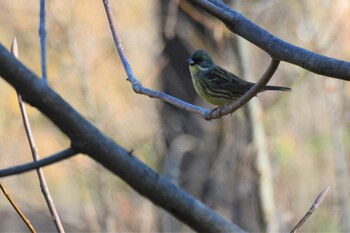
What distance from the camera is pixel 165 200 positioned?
3.07 m

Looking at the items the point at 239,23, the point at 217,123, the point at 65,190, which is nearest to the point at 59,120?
the point at 239,23

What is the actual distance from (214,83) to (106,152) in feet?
4.23

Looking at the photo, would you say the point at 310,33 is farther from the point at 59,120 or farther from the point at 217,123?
the point at 59,120

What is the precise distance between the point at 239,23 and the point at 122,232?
4769 mm

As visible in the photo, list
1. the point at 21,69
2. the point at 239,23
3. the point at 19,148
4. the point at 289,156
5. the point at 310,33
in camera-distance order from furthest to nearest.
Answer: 1. the point at 19,148
2. the point at 289,156
3. the point at 310,33
4. the point at 21,69
5. the point at 239,23

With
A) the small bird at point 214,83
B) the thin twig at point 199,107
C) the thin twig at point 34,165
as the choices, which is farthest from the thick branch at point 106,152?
the small bird at point 214,83

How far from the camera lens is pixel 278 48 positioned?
1.91m

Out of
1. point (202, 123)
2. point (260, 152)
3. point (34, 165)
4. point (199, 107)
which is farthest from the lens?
point (202, 123)

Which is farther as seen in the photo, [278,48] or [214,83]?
[214,83]

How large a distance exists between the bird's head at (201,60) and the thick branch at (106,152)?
1440 millimetres

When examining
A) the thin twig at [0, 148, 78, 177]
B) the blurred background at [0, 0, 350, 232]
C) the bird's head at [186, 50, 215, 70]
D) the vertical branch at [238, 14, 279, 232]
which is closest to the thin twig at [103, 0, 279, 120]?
the thin twig at [0, 148, 78, 177]

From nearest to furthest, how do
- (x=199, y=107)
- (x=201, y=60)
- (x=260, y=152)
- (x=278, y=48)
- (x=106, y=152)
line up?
(x=278, y=48), (x=199, y=107), (x=106, y=152), (x=201, y=60), (x=260, y=152)

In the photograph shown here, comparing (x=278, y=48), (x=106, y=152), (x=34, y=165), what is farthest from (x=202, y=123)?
(x=278, y=48)

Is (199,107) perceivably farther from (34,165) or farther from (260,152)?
(260,152)
